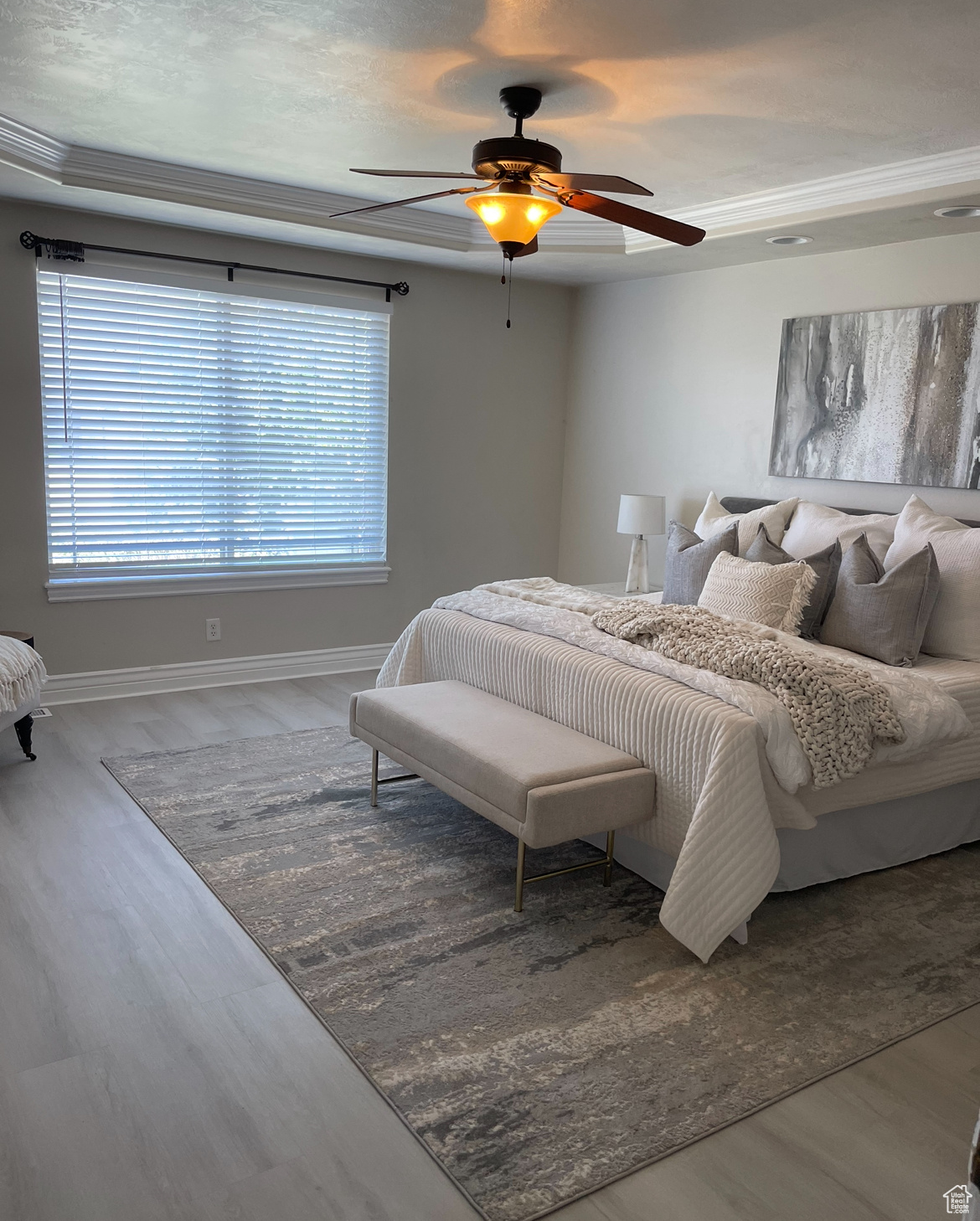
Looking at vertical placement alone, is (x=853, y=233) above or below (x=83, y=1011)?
above

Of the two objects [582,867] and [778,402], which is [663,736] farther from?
[778,402]

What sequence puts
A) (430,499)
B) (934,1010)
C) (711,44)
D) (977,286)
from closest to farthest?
(934,1010), (711,44), (977,286), (430,499)

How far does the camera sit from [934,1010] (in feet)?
8.04

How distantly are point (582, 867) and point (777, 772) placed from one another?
0.71 metres

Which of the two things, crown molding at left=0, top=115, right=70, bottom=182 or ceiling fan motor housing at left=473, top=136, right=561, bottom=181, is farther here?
crown molding at left=0, top=115, right=70, bottom=182

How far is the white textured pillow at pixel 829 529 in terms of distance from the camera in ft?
13.0

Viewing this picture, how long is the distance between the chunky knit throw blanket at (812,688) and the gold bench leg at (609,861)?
0.62 meters

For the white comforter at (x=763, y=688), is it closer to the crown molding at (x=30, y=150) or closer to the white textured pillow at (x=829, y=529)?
the white textured pillow at (x=829, y=529)

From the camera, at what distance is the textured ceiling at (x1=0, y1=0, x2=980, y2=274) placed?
2.51 metres

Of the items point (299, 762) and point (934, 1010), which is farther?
point (299, 762)

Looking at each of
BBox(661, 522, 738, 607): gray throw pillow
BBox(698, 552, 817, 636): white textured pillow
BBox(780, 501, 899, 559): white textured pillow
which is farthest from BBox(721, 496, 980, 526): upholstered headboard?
BBox(698, 552, 817, 636): white textured pillow

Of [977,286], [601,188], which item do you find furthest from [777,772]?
[977,286]

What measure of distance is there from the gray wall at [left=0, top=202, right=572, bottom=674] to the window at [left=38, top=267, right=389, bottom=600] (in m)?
0.10

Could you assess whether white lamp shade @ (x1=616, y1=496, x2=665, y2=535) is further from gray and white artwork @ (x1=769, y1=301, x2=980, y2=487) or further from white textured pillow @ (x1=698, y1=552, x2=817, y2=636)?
white textured pillow @ (x1=698, y1=552, x2=817, y2=636)
